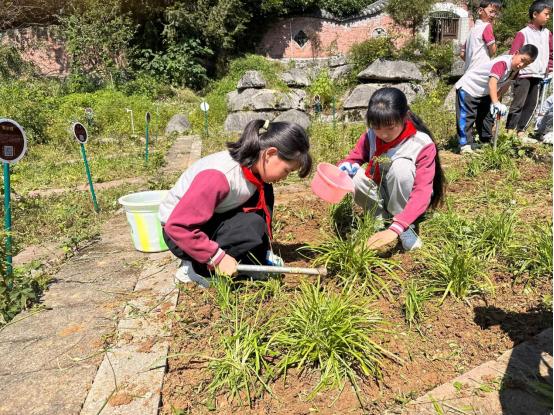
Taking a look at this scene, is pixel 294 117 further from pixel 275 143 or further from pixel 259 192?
pixel 275 143

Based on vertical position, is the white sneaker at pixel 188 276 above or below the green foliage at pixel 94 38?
below

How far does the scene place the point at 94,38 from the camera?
1470cm

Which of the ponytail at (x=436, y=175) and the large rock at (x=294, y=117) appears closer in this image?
the ponytail at (x=436, y=175)

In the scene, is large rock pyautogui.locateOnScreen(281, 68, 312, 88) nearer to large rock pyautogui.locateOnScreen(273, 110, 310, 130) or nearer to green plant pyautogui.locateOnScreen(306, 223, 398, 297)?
large rock pyautogui.locateOnScreen(273, 110, 310, 130)

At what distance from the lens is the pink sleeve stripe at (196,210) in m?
1.97

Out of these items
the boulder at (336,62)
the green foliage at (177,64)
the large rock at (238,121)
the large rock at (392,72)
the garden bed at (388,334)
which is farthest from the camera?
the boulder at (336,62)

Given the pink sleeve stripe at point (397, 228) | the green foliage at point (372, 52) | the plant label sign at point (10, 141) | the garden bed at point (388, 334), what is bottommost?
the garden bed at point (388, 334)

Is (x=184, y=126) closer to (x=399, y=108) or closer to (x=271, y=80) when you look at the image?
(x=271, y=80)

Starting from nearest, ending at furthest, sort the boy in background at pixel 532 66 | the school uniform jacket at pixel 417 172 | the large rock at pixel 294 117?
1. the school uniform jacket at pixel 417 172
2. the boy in background at pixel 532 66
3. the large rock at pixel 294 117

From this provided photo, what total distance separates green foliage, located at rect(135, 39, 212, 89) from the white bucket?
45.2 feet

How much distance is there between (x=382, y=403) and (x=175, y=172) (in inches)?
186

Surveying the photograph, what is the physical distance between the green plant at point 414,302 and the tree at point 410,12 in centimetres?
1682

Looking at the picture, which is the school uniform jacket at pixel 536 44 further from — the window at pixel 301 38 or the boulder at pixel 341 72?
the window at pixel 301 38

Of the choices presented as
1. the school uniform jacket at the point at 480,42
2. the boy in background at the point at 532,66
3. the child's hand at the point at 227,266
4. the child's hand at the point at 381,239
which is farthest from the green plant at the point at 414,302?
the school uniform jacket at the point at 480,42
